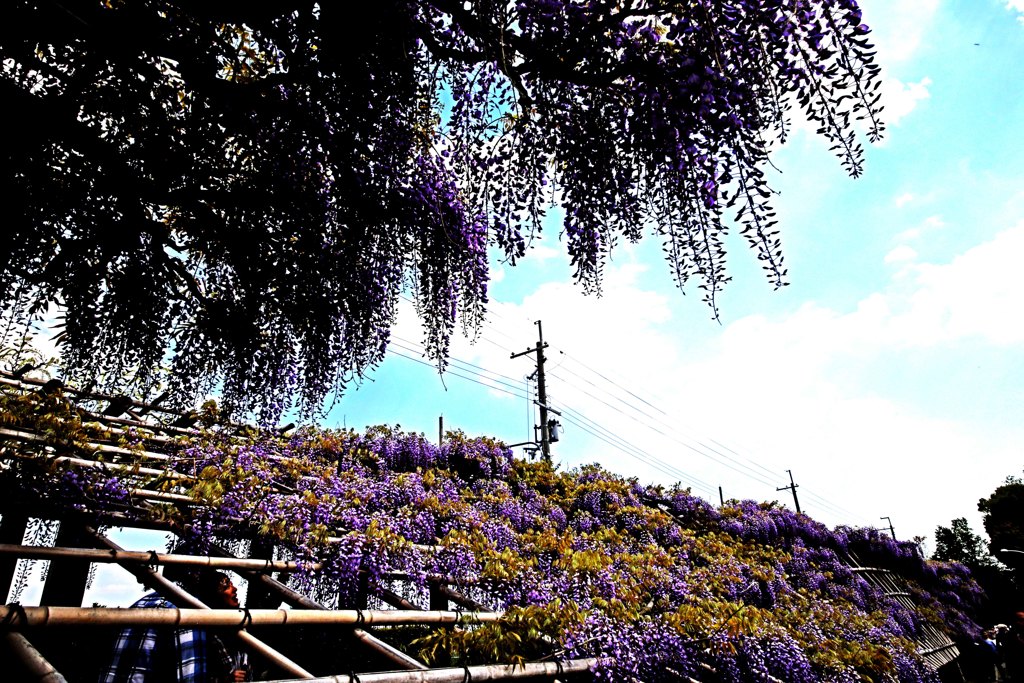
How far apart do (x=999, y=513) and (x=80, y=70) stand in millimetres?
41688

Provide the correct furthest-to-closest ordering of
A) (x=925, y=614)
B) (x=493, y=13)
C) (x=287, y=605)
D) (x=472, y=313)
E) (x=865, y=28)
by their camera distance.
Answer: (x=925, y=614), (x=472, y=313), (x=287, y=605), (x=493, y=13), (x=865, y=28)

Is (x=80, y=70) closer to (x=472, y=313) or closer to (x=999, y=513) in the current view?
(x=472, y=313)

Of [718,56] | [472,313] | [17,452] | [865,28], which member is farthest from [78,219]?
[865,28]

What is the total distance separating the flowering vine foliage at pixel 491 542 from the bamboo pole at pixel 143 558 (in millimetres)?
222

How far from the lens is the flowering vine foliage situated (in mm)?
3637

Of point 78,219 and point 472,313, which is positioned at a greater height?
point 78,219

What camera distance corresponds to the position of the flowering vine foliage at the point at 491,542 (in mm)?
3637

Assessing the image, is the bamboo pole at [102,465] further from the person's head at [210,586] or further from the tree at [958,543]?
the tree at [958,543]

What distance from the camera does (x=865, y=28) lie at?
241 cm

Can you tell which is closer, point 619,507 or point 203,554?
point 203,554

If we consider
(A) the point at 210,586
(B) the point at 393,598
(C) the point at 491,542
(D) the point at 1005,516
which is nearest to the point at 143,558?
(A) the point at 210,586

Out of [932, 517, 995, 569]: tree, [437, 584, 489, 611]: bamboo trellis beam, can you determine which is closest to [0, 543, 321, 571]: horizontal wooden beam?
[437, 584, 489, 611]: bamboo trellis beam

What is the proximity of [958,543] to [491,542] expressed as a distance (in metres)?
49.5

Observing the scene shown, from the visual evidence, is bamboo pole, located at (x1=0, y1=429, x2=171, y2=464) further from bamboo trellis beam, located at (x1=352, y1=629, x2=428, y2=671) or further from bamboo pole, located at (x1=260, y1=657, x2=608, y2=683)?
bamboo pole, located at (x1=260, y1=657, x2=608, y2=683)
